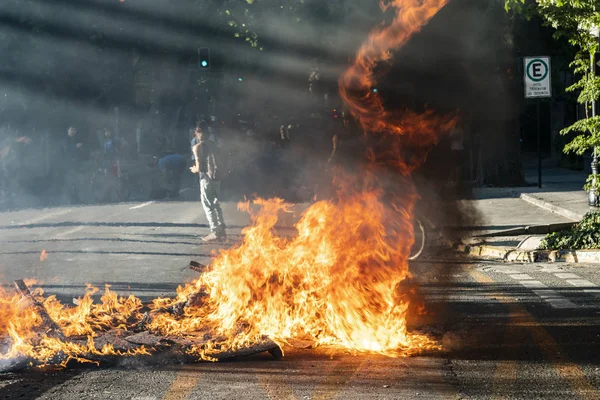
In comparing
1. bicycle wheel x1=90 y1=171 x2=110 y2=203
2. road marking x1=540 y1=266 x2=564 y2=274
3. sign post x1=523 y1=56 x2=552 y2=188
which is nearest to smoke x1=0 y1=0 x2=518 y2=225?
bicycle wheel x1=90 y1=171 x2=110 y2=203

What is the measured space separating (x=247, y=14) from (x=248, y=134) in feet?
22.4

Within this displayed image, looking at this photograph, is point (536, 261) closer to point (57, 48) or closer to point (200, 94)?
point (57, 48)

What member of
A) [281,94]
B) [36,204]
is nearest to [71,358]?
[36,204]

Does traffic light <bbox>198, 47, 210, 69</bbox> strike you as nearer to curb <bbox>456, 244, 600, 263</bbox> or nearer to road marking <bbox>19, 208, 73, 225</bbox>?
road marking <bbox>19, 208, 73, 225</bbox>

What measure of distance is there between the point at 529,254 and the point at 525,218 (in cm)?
511

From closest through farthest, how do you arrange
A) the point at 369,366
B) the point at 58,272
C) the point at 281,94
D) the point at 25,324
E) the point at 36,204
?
the point at 369,366, the point at 25,324, the point at 58,272, the point at 36,204, the point at 281,94

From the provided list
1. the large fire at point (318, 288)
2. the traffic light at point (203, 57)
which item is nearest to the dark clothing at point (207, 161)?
the large fire at point (318, 288)

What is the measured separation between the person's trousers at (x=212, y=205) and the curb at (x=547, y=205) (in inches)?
270

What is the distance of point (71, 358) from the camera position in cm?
636

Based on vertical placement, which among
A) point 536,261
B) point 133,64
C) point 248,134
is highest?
point 133,64

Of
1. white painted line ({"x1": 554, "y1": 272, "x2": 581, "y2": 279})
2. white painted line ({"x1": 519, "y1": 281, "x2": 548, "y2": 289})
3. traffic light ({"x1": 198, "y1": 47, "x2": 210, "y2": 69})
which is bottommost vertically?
white painted line ({"x1": 554, "y1": 272, "x2": 581, "y2": 279})

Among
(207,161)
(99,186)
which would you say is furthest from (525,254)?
(99,186)

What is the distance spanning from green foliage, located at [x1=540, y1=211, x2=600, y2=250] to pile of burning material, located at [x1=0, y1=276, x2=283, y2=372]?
7527mm

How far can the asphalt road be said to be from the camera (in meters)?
5.62
